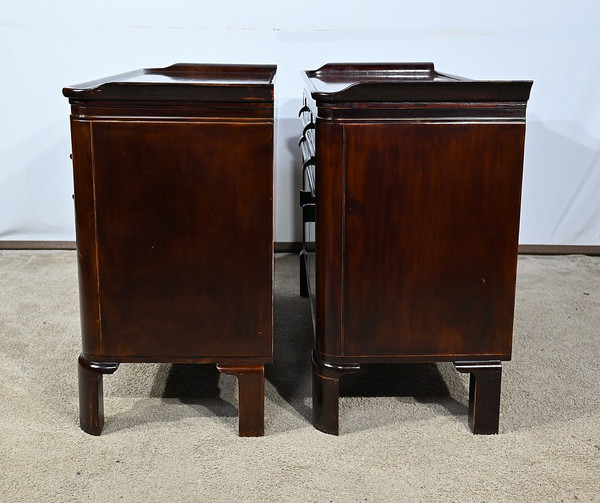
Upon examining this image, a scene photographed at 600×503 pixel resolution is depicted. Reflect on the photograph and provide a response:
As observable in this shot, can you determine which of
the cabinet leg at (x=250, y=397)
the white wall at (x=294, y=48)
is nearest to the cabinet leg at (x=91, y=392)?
the cabinet leg at (x=250, y=397)

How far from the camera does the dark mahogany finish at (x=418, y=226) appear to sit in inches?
58.8

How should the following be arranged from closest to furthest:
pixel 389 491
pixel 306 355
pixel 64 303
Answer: pixel 389 491 → pixel 306 355 → pixel 64 303

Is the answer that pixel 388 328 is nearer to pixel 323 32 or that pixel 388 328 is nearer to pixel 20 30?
pixel 323 32

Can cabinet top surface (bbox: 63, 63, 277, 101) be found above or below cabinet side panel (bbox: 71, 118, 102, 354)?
above

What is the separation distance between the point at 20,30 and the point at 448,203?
2.11m

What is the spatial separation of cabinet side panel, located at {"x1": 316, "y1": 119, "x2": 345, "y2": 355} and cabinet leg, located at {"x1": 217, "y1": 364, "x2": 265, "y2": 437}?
14cm

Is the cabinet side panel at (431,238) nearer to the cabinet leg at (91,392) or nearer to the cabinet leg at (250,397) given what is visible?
the cabinet leg at (250,397)

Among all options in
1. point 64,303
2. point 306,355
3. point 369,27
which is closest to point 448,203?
point 306,355

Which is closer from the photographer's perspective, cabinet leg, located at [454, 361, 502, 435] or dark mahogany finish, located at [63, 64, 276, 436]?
dark mahogany finish, located at [63, 64, 276, 436]

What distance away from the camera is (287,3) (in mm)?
2994

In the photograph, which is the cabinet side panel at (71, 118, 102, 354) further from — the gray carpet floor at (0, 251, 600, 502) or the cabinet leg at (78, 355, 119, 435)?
the gray carpet floor at (0, 251, 600, 502)

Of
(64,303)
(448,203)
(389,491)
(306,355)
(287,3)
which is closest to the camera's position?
(389,491)

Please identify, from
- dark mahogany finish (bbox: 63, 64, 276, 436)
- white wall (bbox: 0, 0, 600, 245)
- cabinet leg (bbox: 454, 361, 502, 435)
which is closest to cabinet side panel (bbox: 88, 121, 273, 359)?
dark mahogany finish (bbox: 63, 64, 276, 436)

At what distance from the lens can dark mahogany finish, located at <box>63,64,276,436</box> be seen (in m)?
1.48
